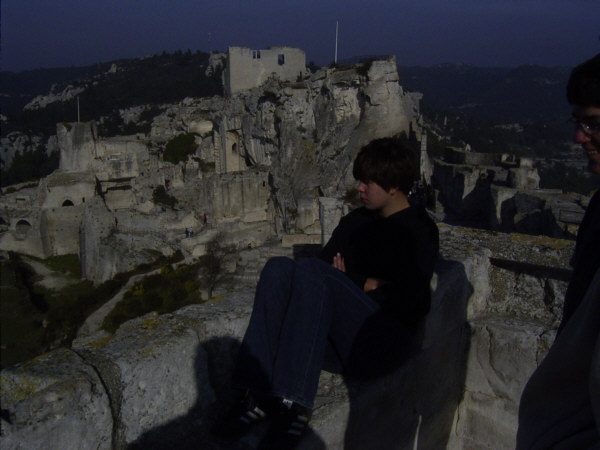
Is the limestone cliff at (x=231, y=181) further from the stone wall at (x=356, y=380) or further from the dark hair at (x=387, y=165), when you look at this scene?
the dark hair at (x=387, y=165)

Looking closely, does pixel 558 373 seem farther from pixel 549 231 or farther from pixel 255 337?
pixel 549 231

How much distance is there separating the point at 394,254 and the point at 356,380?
0.51 m

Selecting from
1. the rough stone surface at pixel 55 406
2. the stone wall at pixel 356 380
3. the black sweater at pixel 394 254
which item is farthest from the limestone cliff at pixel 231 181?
the rough stone surface at pixel 55 406

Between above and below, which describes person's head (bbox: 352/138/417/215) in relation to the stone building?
below

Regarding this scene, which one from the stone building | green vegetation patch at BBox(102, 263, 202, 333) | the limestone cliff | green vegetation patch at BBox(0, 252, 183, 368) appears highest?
the stone building

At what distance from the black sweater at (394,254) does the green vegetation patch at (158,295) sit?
481 inches

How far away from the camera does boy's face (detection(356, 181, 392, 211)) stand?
80.6 inches

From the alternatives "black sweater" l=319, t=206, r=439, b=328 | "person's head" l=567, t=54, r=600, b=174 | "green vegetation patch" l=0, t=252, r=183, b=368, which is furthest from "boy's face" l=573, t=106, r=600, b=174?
"green vegetation patch" l=0, t=252, r=183, b=368

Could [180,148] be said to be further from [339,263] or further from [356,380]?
[356,380]

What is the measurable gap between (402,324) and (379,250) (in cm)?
33

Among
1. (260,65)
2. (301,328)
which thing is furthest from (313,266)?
(260,65)

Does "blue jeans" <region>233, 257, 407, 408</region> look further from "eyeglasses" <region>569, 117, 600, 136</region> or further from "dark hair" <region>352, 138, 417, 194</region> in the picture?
"eyeglasses" <region>569, 117, 600, 136</region>

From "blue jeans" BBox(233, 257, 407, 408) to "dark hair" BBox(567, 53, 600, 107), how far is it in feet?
3.09

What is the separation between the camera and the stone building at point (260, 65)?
27000 millimetres
